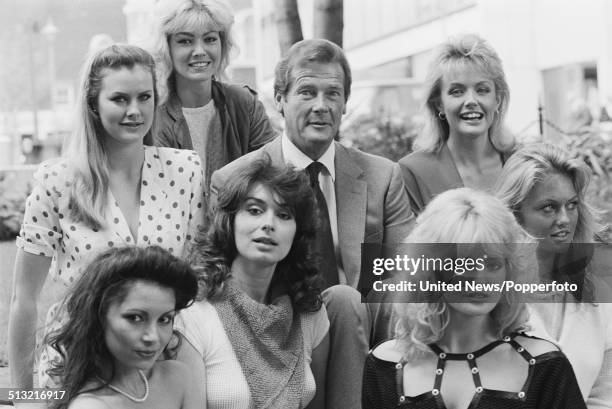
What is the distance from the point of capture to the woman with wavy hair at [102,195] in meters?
3.56

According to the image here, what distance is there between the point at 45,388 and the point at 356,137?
582 cm

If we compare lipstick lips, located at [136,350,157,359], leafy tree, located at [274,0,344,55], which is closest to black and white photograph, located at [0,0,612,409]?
lipstick lips, located at [136,350,157,359]

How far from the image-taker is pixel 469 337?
2.95m

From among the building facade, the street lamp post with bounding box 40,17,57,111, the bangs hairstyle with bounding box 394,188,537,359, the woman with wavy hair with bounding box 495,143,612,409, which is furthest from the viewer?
the building facade

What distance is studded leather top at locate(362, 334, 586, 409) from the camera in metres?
2.82

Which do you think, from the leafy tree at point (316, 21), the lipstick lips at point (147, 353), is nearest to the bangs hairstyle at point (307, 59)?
the lipstick lips at point (147, 353)

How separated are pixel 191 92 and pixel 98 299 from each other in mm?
1654

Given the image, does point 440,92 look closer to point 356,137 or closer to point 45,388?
point 45,388

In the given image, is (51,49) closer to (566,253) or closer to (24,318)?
(24,318)

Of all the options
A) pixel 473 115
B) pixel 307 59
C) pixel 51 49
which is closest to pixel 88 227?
pixel 307 59

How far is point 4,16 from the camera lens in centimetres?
Result: 1223

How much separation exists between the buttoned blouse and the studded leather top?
3.58ft

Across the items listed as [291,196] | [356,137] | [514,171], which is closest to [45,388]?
[291,196]

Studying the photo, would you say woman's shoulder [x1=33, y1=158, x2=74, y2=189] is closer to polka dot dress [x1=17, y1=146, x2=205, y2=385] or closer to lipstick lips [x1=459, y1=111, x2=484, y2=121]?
polka dot dress [x1=17, y1=146, x2=205, y2=385]
